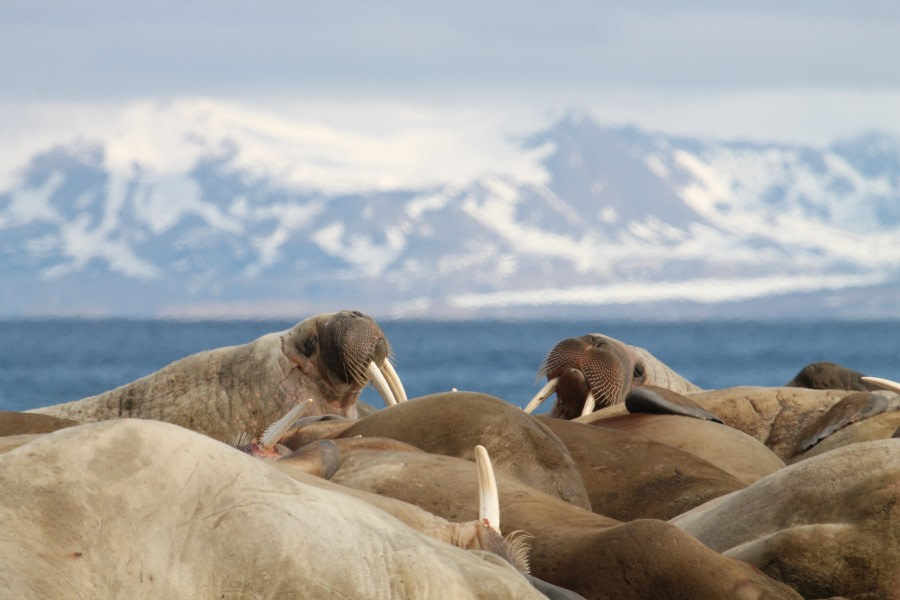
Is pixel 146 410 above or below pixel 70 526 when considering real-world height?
below

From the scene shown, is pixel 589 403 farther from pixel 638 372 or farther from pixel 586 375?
pixel 638 372

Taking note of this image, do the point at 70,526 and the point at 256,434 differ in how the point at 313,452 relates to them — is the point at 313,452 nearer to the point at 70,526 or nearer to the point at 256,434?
the point at 70,526

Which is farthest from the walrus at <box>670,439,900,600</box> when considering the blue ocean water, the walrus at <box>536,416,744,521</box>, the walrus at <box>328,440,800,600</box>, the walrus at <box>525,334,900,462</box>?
the blue ocean water

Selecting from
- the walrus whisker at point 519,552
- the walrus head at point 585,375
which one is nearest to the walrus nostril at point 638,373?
the walrus head at point 585,375

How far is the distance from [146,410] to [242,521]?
24.1 feet

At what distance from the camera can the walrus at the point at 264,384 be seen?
10.1 m

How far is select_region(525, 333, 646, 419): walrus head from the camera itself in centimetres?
1043

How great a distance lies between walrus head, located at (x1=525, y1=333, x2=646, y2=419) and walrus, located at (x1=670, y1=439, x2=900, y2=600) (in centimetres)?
533

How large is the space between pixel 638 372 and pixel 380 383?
2.29 meters

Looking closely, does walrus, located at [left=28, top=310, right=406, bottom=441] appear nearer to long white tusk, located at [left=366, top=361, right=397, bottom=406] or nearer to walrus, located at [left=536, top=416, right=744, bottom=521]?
long white tusk, located at [left=366, top=361, right=397, bottom=406]

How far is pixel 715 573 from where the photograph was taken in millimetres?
4074

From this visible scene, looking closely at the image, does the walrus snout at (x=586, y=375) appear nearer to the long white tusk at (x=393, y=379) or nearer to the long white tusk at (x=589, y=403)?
the long white tusk at (x=589, y=403)

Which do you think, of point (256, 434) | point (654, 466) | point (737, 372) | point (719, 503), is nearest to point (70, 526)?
point (719, 503)

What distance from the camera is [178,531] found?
9.99ft
